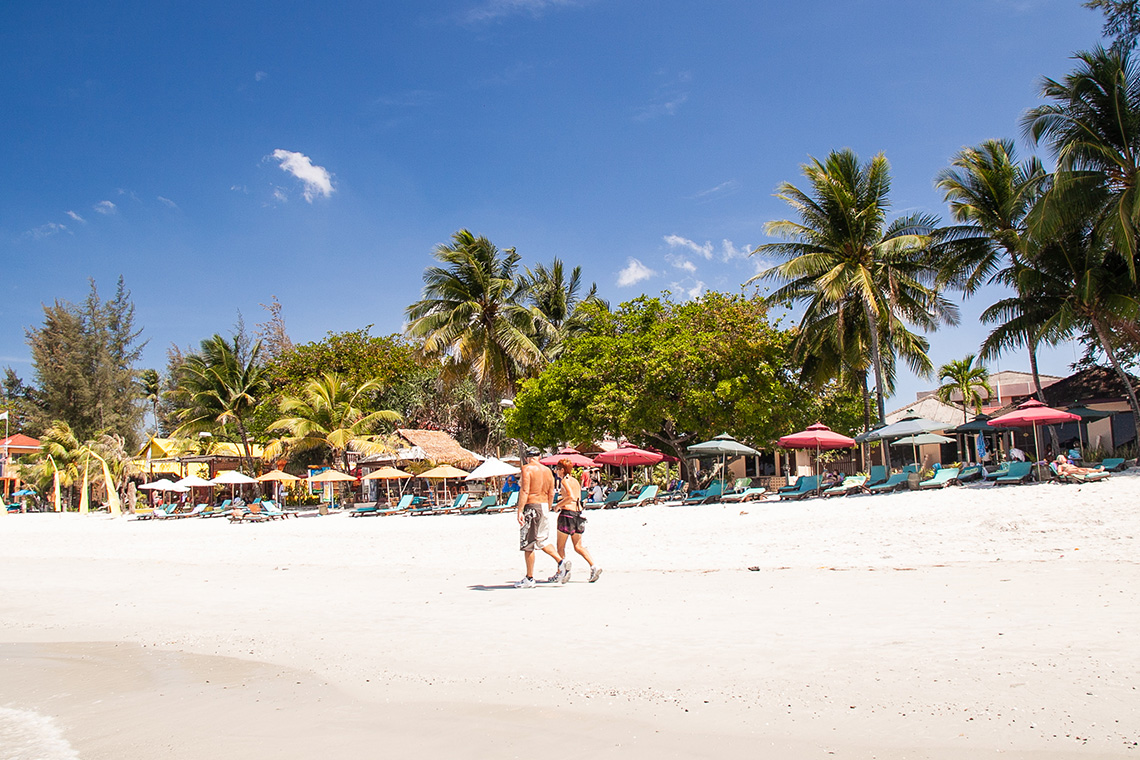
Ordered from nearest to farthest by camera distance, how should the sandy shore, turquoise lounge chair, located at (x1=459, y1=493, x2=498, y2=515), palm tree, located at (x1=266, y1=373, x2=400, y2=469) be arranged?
the sandy shore, turquoise lounge chair, located at (x1=459, y1=493, x2=498, y2=515), palm tree, located at (x1=266, y1=373, x2=400, y2=469)

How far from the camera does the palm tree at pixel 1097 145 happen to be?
53.7 ft

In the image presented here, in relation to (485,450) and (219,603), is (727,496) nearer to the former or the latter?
(219,603)

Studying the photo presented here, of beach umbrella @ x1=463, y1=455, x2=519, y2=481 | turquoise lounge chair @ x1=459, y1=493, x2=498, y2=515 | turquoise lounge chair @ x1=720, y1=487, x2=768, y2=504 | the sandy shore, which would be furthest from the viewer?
Answer: beach umbrella @ x1=463, y1=455, x2=519, y2=481

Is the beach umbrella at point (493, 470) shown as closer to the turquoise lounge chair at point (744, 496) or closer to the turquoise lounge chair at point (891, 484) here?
the turquoise lounge chair at point (744, 496)

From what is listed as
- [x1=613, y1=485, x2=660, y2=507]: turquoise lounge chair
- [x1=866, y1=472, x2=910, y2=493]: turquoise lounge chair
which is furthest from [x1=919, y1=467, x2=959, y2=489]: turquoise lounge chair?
[x1=613, y1=485, x2=660, y2=507]: turquoise lounge chair

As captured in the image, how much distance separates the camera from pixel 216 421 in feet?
106

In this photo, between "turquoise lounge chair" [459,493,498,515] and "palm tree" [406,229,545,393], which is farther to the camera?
"palm tree" [406,229,545,393]

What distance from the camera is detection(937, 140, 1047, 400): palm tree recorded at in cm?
2019

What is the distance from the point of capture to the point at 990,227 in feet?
67.5

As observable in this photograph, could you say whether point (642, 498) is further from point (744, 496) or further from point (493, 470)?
point (493, 470)

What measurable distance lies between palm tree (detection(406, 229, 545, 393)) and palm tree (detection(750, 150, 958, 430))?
9857 millimetres

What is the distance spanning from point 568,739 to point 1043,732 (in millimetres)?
2314

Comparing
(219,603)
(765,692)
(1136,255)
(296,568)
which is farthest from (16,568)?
(1136,255)

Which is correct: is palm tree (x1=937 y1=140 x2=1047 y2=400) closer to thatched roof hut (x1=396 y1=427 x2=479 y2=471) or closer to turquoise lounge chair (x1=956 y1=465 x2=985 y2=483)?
turquoise lounge chair (x1=956 y1=465 x2=985 y2=483)
